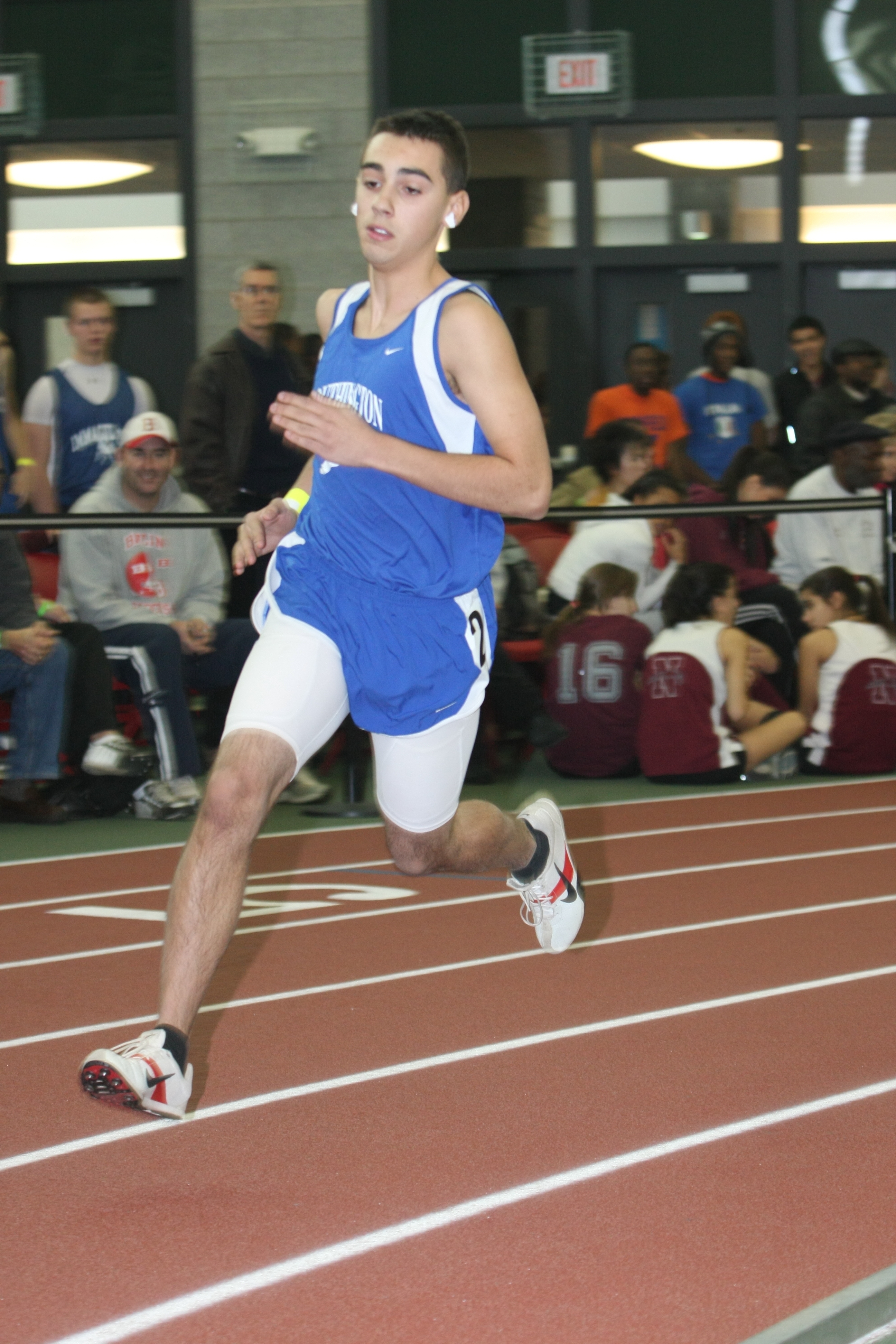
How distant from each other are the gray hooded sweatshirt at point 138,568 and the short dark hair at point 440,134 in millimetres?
4285

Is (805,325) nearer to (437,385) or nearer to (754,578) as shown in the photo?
(754,578)

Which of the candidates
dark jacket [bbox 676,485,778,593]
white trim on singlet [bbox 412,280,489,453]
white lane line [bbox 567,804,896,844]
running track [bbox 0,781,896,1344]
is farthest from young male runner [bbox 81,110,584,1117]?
dark jacket [bbox 676,485,778,593]

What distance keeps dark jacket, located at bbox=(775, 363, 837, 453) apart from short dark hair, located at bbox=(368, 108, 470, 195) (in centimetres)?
812

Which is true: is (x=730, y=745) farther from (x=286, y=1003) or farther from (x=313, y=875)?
(x=286, y=1003)

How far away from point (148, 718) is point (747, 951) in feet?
11.0

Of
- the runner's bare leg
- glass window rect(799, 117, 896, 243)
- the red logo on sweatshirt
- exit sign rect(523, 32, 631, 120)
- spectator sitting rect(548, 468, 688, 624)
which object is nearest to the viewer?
the runner's bare leg

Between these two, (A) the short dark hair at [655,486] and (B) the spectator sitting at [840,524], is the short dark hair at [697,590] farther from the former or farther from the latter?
(B) the spectator sitting at [840,524]

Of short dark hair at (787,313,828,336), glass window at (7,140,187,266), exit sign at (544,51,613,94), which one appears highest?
exit sign at (544,51,613,94)

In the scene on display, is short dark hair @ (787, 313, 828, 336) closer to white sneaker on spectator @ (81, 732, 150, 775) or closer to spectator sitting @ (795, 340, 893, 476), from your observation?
spectator sitting @ (795, 340, 893, 476)

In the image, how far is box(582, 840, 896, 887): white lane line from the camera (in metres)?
6.68

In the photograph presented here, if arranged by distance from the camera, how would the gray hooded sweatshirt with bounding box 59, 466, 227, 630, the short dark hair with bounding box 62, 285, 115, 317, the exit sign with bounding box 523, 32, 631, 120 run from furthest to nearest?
the exit sign with bounding box 523, 32, 631, 120, the short dark hair with bounding box 62, 285, 115, 317, the gray hooded sweatshirt with bounding box 59, 466, 227, 630

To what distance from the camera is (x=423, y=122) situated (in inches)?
149

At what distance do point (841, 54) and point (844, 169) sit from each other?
34.5 inches

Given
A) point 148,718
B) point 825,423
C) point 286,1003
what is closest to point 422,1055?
point 286,1003
